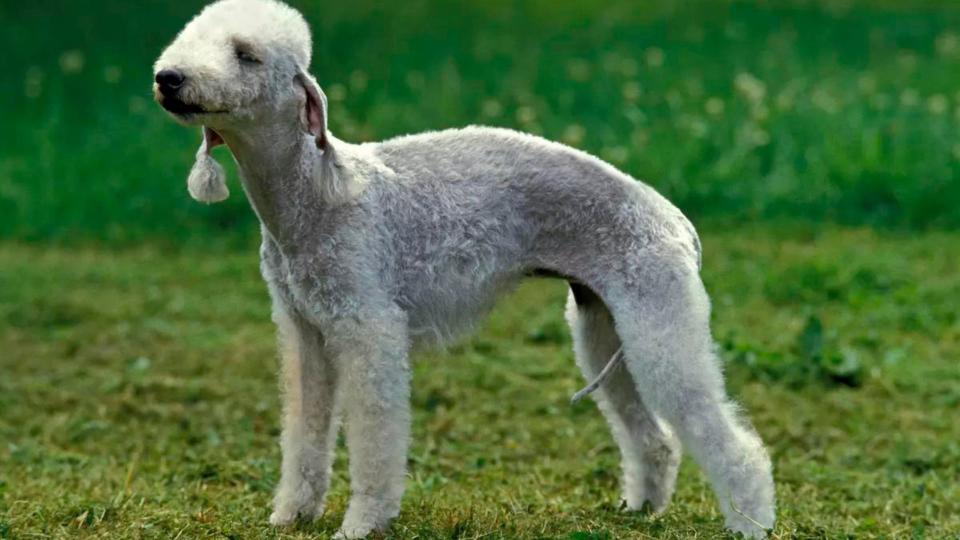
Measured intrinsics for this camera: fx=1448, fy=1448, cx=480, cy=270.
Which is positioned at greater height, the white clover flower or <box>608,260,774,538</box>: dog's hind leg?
<box>608,260,774,538</box>: dog's hind leg

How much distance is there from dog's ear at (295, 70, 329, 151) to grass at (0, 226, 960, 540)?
3.13 feet

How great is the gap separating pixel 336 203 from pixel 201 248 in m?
6.27

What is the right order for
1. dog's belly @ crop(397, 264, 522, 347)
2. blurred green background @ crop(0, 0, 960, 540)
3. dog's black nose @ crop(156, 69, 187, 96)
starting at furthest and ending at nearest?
blurred green background @ crop(0, 0, 960, 540) < dog's belly @ crop(397, 264, 522, 347) < dog's black nose @ crop(156, 69, 187, 96)

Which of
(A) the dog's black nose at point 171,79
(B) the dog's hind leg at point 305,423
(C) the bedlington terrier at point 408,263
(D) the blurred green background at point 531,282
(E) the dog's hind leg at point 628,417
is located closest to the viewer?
(A) the dog's black nose at point 171,79

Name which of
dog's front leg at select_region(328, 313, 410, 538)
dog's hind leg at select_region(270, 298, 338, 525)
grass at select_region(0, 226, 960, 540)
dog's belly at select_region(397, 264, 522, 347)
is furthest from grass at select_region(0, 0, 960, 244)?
dog's front leg at select_region(328, 313, 410, 538)

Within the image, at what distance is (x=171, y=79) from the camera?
4113mm

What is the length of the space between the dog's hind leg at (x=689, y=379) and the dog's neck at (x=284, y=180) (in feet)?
3.45

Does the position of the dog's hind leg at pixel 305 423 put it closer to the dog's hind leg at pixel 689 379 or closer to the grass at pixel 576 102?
the dog's hind leg at pixel 689 379

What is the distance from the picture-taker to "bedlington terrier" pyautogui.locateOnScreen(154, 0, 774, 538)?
460cm

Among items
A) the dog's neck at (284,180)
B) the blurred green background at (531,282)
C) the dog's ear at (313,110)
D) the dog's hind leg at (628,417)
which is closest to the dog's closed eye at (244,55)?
the dog's ear at (313,110)

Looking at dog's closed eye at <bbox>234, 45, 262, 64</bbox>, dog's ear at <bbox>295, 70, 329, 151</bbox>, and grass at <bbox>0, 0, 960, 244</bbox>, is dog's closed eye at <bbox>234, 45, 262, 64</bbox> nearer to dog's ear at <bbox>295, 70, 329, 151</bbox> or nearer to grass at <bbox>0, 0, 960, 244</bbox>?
dog's ear at <bbox>295, 70, 329, 151</bbox>

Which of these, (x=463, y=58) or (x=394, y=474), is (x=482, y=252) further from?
(x=463, y=58)

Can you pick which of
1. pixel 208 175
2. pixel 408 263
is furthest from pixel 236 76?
pixel 408 263

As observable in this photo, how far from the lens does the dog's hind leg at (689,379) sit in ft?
15.3
